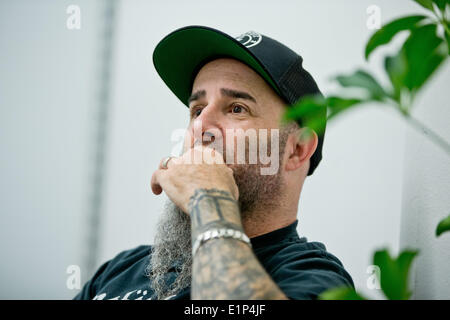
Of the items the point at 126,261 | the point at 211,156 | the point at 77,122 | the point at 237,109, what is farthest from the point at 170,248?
the point at 77,122

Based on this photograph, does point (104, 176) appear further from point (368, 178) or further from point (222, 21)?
point (368, 178)

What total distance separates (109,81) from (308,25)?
963 mm

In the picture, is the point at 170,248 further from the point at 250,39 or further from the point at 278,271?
the point at 250,39

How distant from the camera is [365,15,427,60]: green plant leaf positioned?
0.44m

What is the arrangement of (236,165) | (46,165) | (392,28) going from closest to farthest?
(392,28)
(236,165)
(46,165)

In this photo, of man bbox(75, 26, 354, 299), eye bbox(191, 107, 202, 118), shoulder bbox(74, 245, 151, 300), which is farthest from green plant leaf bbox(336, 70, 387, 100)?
shoulder bbox(74, 245, 151, 300)

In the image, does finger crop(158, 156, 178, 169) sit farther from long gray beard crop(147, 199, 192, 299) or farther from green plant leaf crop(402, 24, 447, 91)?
green plant leaf crop(402, 24, 447, 91)

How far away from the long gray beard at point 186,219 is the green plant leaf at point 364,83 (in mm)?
716

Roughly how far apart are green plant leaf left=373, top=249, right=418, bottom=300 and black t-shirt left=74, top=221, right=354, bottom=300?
373 millimetres

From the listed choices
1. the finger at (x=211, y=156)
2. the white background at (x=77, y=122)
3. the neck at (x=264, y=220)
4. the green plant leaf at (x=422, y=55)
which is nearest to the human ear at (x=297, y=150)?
the neck at (x=264, y=220)

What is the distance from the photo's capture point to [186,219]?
1.09m

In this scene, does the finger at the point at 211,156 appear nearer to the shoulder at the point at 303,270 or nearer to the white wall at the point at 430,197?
the shoulder at the point at 303,270

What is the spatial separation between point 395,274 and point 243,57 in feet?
2.71

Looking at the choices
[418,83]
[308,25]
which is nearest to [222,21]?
[308,25]
